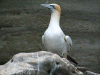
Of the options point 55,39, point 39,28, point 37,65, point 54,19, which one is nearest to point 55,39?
point 55,39

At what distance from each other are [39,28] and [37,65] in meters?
3.23

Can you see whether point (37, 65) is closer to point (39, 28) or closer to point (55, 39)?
point (55, 39)

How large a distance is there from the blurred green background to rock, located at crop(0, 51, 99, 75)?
9.61ft

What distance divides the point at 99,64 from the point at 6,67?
3.76 metres

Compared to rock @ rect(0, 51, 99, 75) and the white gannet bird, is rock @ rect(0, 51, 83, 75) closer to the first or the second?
rock @ rect(0, 51, 99, 75)

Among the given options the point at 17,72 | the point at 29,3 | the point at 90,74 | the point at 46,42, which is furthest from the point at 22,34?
the point at 17,72

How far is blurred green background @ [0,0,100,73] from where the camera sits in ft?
21.1

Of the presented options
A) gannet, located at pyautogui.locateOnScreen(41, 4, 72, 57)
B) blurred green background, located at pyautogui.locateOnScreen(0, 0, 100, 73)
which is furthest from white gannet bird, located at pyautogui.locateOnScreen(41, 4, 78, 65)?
blurred green background, located at pyautogui.locateOnScreen(0, 0, 100, 73)

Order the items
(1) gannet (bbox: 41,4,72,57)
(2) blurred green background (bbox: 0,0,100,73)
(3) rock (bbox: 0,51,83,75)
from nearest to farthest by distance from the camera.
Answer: (3) rock (bbox: 0,51,83,75) → (1) gannet (bbox: 41,4,72,57) → (2) blurred green background (bbox: 0,0,100,73)

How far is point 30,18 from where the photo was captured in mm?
6496

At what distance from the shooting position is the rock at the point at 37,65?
10.5 feet

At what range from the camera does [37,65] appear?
331 centimetres

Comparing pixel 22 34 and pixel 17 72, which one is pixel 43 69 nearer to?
pixel 17 72

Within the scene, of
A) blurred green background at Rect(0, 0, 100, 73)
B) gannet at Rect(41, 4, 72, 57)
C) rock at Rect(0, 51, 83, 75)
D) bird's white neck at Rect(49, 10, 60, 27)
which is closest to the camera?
rock at Rect(0, 51, 83, 75)
